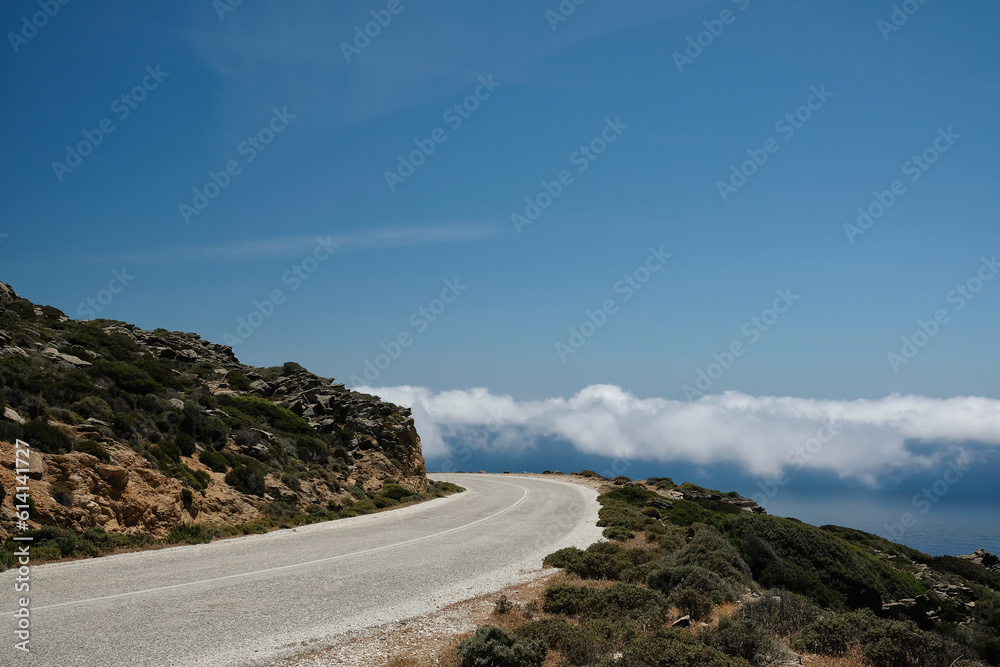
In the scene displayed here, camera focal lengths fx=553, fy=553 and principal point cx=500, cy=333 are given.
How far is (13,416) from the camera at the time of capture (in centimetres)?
1480

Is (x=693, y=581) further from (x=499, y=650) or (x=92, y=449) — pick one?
(x=92, y=449)

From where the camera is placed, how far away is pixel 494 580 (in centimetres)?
1222

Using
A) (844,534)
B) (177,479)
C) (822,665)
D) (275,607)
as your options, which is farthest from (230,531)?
(844,534)

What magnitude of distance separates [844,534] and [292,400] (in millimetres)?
34393

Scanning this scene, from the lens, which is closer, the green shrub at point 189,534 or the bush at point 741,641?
the bush at point 741,641

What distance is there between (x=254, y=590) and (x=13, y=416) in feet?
32.8

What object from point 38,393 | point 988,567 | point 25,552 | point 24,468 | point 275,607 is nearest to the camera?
point 275,607

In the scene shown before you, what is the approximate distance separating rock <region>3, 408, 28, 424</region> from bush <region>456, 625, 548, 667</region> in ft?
48.0

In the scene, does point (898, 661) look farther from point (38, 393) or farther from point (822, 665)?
point (38, 393)

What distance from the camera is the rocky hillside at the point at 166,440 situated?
1473 centimetres

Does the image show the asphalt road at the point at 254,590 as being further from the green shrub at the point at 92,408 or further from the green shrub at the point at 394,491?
the green shrub at the point at 394,491

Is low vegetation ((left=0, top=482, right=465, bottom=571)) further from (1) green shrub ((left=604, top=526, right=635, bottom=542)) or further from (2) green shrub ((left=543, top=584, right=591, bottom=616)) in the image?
(1) green shrub ((left=604, top=526, right=635, bottom=542))

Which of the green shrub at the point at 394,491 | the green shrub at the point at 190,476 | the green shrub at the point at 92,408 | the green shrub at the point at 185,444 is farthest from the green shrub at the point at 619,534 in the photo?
the green shrub at the point at 92,408

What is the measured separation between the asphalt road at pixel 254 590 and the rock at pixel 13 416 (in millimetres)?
5143
